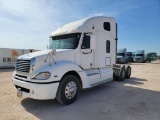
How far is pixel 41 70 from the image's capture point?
4844 mm

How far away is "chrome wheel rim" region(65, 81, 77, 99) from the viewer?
5328mm

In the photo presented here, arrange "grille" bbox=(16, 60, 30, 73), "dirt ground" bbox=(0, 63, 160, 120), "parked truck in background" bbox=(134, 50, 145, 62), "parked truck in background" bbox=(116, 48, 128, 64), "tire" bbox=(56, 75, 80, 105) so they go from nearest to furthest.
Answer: "dirt ground" bbox=(0, 63, 160, 120)
"grille" bbox=(16, 60, 30, 73)
"tire" bbox=(56, 75, 80, 105)
"parked truck in background" bbox=(116, 48, 128, 64)
"parked truck in background" bbox=(134, 50, 145, 62)

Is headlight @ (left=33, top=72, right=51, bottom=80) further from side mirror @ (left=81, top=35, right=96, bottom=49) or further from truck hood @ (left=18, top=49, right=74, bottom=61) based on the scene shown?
side mirror @ (left=81, top=35, right=96, bottom=49)

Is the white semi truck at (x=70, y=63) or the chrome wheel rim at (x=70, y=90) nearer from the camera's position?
the white semi truck at (x=70, y=63)

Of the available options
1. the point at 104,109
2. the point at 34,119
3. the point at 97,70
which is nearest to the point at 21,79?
the point at 34,119

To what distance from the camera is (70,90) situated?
540cm

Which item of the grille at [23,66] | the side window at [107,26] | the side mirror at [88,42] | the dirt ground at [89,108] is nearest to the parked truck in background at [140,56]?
the side window at [107,26]

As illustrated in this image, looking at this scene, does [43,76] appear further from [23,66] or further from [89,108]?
[89,108]

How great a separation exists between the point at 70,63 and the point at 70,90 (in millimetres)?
940

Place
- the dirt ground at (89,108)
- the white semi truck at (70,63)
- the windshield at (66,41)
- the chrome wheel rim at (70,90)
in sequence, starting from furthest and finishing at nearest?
the windshield at (66,41), the chrome wheel rim at (70,90), the white semi truck at (70,63), the dirt ground at (89,108)

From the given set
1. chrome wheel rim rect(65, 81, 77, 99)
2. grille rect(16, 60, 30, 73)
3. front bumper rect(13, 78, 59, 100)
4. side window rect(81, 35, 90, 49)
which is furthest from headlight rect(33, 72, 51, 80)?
side window rect(81, 35, 90, 49)

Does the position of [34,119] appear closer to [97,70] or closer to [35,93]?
[35,93]

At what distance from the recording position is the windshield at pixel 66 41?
6.13 metres

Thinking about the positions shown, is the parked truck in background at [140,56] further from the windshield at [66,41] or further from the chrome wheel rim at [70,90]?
the chrome wheel rim at [70,90]
